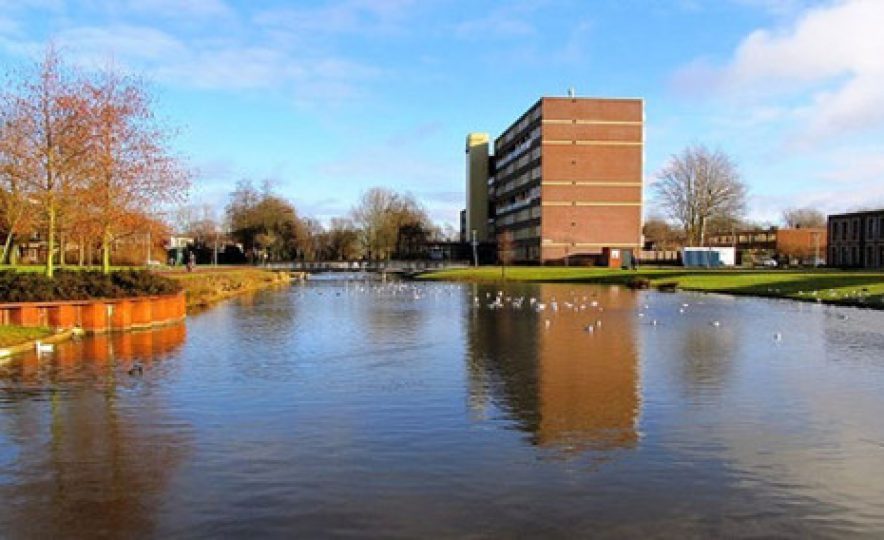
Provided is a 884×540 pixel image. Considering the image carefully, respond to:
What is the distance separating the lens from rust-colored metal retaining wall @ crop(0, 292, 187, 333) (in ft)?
73.7

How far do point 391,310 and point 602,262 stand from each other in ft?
223

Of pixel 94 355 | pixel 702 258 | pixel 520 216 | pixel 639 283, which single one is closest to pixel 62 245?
pixel 94 355

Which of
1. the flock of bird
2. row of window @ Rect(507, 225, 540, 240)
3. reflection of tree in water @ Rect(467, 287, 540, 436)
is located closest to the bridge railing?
row of window @ Rect(507, 225, 540, 240)

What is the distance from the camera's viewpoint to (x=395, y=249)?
134m

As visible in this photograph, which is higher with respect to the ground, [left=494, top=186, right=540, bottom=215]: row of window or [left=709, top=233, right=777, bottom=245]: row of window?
[left=494, top=186, right=540, bottom=215]: row of window

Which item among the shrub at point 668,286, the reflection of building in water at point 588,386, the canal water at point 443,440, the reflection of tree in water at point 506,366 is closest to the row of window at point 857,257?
the shrub at point 668,286

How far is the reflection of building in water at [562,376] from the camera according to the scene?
39.0 ft

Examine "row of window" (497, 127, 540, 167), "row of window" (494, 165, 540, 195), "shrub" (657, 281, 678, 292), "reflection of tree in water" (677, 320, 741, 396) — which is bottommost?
"reflection of tree in water" (677, 320, 741, 396)

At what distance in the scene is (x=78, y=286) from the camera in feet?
83.0

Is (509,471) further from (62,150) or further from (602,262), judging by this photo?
(602,262)

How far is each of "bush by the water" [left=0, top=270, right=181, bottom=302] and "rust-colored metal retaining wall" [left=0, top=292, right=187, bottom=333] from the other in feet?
1.20

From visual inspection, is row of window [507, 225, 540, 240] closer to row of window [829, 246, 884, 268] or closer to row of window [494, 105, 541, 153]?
row of window [494, 105, 541, 153]

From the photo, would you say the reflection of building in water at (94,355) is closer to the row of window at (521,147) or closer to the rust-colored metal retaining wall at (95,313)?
the rust-colored metal retaining wall at (95,313)

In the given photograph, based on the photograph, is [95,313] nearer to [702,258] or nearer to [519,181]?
[702,258]
